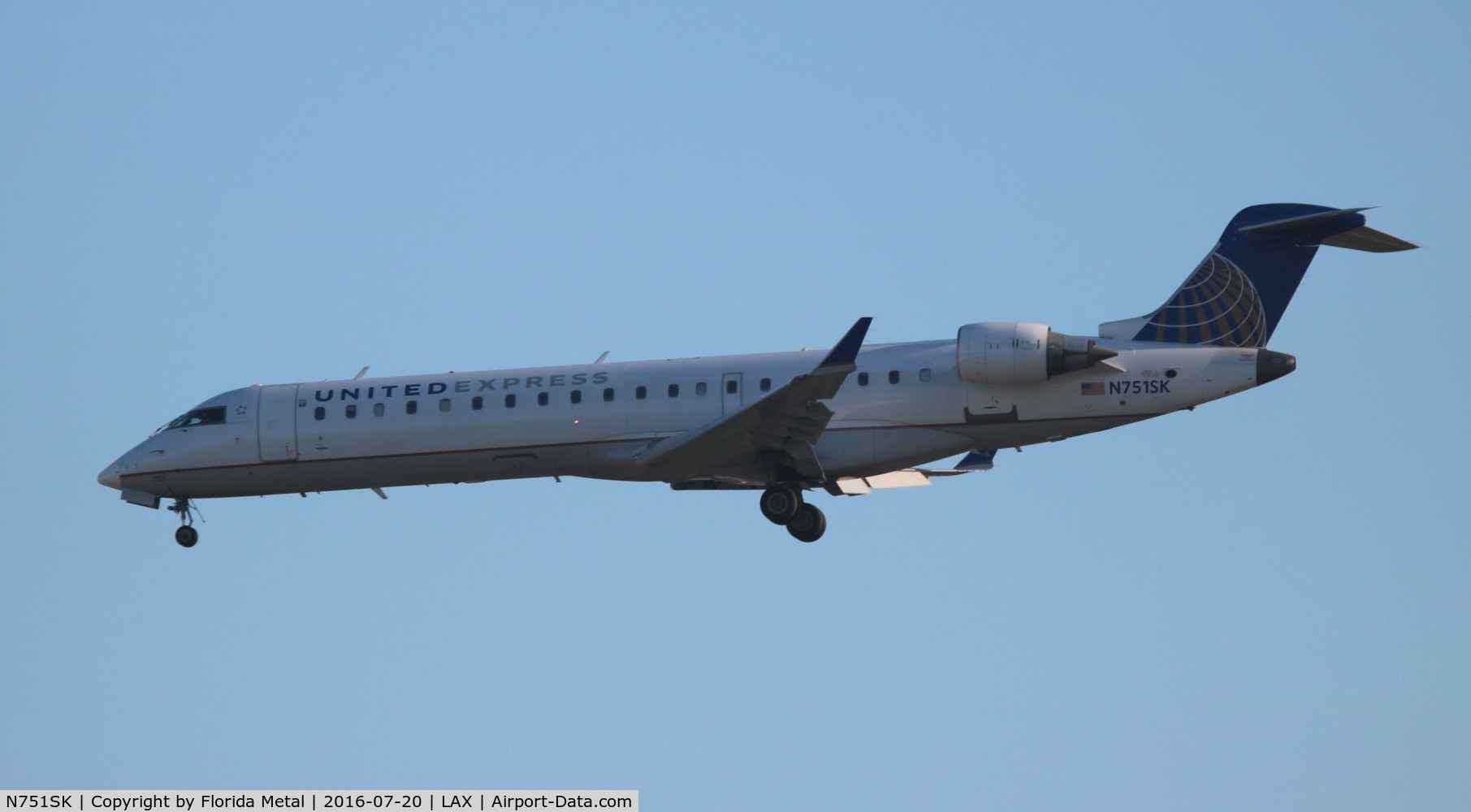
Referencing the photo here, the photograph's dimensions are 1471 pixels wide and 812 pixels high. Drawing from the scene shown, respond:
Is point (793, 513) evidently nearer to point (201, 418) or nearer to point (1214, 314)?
point (1214, 314)

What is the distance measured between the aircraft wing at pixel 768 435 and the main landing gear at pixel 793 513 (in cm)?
39

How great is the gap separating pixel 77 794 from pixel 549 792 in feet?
19.6

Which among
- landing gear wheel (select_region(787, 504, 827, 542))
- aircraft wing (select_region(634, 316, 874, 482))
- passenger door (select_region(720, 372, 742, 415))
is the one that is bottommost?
landing gear wheel (select_region(787, 504, 827, 542))

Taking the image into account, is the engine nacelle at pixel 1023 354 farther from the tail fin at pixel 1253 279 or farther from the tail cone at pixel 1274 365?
the tail cone at pixel 1274 365

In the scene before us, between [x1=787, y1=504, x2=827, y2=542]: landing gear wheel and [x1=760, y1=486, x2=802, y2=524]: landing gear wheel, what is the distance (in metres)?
0.46

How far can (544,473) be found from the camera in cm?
3077

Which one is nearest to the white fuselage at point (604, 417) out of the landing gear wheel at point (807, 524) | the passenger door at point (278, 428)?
the passenger door at point (278, 428)

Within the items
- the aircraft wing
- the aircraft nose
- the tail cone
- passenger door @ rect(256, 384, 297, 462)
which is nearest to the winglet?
the aircraft wing

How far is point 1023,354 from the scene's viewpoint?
28.6 metres

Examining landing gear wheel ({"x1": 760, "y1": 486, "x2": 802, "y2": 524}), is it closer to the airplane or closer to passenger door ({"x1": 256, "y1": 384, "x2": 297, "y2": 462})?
the airplane

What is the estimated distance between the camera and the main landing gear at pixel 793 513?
29.9m

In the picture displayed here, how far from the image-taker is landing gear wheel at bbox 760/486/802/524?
29859 millimetres

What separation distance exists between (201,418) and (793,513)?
33.6ft

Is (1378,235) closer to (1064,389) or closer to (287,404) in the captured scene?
(1064,389)
